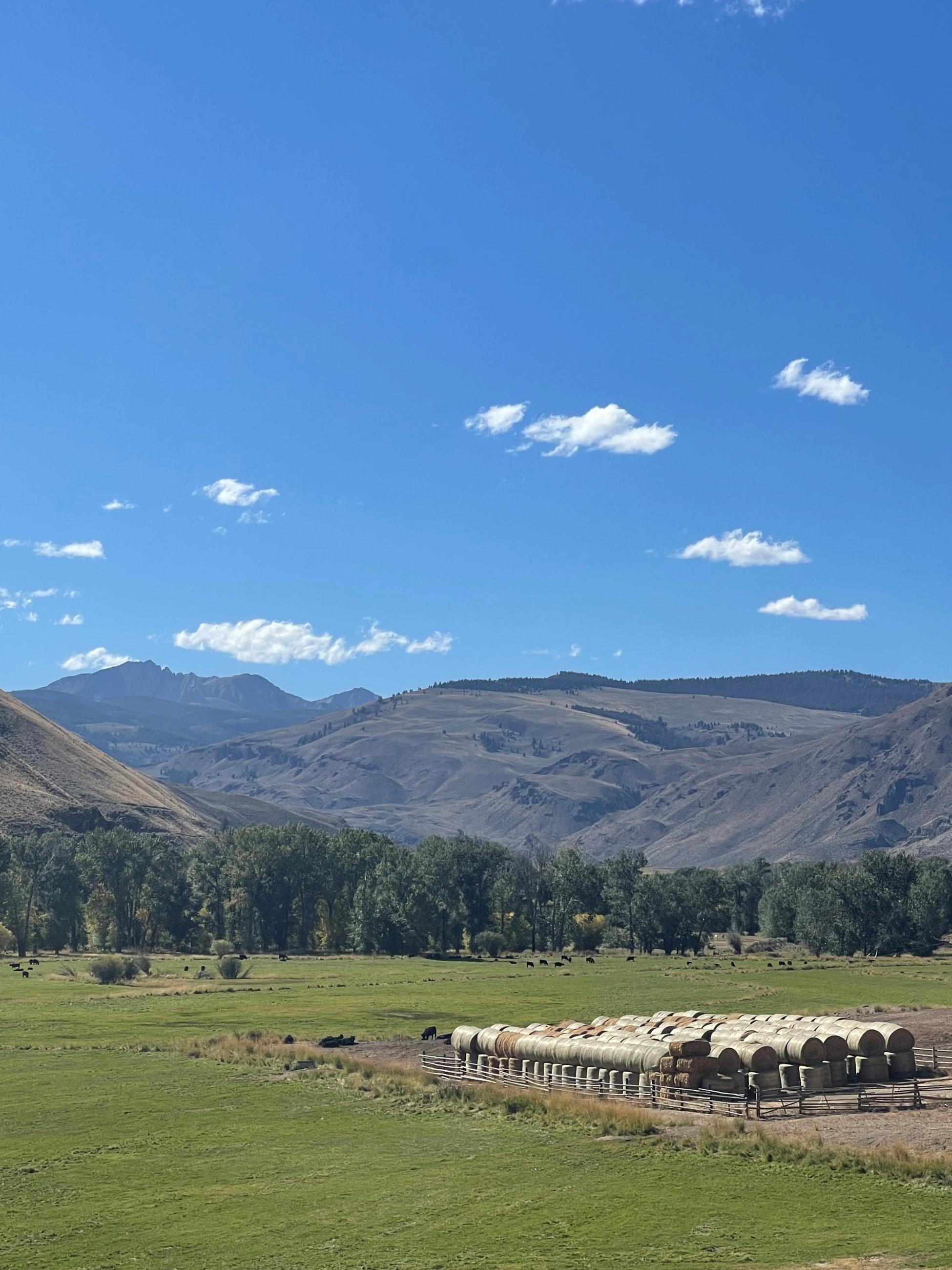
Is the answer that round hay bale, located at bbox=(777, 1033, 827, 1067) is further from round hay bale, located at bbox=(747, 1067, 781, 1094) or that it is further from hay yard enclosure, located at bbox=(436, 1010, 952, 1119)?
round hay bale, located at bbox=(747, 1067, 781, 1094)

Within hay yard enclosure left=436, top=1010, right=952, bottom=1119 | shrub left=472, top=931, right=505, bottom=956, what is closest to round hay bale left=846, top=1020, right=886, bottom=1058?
hay yard enclosure left=436, top=1010, right=952, bottom=1119

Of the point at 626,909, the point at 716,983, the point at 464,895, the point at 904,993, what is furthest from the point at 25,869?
the point at 904,993

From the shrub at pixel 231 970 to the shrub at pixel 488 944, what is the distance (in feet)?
145

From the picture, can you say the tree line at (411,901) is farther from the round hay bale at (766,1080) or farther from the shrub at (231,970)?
the round hay bale at (766,1080)

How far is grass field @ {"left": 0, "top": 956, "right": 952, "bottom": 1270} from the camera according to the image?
34125 millimetres

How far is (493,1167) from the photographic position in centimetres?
4334

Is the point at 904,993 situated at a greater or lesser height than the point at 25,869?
lesser

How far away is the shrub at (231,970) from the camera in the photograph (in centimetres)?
12838

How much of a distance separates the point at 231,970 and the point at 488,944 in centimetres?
4945

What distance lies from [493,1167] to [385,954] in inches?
5018

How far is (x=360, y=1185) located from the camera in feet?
136

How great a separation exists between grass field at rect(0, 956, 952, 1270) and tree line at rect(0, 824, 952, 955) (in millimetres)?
100148

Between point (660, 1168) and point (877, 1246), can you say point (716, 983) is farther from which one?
point (877, 1246)

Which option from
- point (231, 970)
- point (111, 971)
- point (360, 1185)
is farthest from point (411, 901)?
point (360, 1185)
